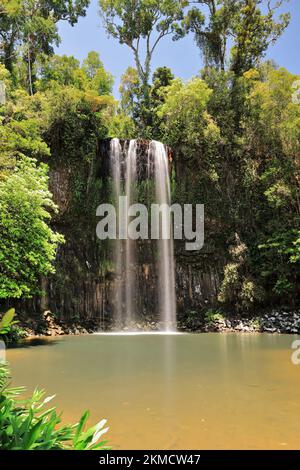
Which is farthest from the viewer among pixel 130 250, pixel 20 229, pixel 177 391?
pixel 130 250

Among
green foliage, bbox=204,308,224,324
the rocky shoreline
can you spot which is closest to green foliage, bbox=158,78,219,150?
green foliage, bbox=204,308,224,324

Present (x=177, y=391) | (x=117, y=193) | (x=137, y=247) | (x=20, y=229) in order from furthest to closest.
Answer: (x=117, y=193) → (x=137, y=247) → (x=20, y=229) → (x=177, y=391)

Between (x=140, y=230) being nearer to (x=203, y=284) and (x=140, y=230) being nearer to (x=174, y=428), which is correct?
(x=203, y=284)

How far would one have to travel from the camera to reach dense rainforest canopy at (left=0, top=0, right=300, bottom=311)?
36.0 feet

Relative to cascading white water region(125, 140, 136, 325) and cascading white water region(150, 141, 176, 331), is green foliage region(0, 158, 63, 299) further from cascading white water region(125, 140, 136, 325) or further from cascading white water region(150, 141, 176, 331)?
cascading white water region(150, 141, 176, 331)

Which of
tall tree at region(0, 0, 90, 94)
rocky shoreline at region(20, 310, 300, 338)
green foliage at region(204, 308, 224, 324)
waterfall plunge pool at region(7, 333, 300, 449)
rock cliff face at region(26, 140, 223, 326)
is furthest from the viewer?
tall tree at region(0, 0, 90, 94)

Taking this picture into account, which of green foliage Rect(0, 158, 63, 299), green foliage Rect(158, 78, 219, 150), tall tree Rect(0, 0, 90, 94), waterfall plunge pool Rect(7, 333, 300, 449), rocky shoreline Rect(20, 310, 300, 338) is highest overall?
tall tree Rect(0, 0, 90, 94)

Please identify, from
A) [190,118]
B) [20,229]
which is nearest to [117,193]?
[190,118]

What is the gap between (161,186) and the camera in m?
17.2

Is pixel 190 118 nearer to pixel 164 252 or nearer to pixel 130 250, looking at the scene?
pixel 164 252

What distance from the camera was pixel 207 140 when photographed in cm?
1772

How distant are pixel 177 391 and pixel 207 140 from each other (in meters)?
14.3

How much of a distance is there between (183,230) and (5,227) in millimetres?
8321

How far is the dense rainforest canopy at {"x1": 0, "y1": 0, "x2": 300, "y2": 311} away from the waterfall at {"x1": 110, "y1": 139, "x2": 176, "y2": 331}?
988mm
